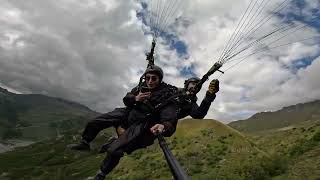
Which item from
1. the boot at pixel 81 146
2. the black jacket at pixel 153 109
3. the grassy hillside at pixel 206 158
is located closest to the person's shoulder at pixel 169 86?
the black jacket at pixel 153 109

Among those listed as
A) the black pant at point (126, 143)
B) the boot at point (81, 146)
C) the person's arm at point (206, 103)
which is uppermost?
the person's arm at point (206, 103)

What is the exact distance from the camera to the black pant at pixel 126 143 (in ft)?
28.5

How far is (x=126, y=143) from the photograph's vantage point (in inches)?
342

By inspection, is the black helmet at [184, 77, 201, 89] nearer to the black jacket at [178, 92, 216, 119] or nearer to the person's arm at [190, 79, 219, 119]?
the black jacket at [178, 92, 216, 119]

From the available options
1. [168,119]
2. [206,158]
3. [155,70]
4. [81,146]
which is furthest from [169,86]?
[206,158]

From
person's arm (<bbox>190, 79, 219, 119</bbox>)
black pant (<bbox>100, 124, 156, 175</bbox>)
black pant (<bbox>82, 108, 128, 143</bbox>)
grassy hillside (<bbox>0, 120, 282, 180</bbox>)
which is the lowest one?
black pant (<bbox>100, 124, 156, 175</bbox>)

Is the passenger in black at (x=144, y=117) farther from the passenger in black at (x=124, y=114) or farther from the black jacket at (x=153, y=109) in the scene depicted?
the passenger in black at (x=124, y=114)

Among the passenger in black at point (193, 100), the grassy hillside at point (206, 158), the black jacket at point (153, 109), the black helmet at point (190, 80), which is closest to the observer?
the black jacket at point (153, 109)

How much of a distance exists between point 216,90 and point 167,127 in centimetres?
180

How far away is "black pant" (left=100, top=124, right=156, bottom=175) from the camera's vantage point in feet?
28.5

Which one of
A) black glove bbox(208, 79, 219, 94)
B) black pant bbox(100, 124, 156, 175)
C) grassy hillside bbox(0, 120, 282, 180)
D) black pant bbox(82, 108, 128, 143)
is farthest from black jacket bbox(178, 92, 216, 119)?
grassy hillside bbox(0, 120, 282, 180)

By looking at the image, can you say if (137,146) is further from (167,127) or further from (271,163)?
(271,163)

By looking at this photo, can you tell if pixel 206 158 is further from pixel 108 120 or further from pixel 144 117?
pixel 144 117

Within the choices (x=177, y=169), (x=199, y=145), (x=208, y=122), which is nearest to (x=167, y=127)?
(x=177, y=169)
